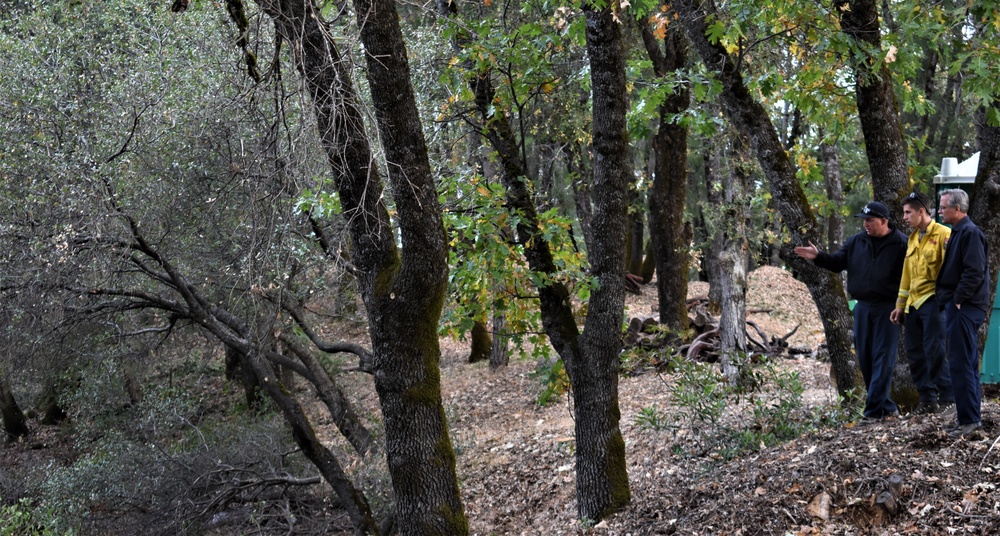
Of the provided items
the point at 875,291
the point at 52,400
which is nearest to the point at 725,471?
the point at 875,291

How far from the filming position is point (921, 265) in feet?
19.8

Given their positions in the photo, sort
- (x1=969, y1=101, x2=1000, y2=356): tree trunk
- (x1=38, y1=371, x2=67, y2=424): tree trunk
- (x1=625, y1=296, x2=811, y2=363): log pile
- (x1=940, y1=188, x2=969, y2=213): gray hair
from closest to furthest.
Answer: (x1=940, y1=188, x2=969, y2=213): gray hair
(x1=969, y1=101, x2=1000, y2=356): tree trunk
(x1=38, y1=371, x2=67, y2=424): tree trunk
(x1=625, y1=296, x2=811, y2=363): log pile

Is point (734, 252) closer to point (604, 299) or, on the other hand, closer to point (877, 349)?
point (877, 349)

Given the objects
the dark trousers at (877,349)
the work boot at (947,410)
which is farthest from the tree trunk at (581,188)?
the work boot at (947,410)

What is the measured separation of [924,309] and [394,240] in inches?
150

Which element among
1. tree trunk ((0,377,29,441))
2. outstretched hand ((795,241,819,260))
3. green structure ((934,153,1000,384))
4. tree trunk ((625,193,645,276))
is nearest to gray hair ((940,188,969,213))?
outstretched hand ((795,241,819,260))

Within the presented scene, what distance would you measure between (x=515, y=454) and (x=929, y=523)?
21.4ft

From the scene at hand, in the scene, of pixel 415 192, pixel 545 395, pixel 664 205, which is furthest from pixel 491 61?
pixel 664 205

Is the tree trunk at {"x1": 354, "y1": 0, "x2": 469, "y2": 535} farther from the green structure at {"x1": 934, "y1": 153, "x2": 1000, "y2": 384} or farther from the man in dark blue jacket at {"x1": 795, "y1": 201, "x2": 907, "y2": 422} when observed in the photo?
the green structure at {"x1": 934, "y1": 153, "x2": 1000, "y2": 384}

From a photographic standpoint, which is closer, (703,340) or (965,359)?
(965,359)

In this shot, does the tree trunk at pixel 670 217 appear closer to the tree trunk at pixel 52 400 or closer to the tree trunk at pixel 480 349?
the tree trunk at pixel 480 349

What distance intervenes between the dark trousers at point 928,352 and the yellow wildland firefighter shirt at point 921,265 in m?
0.07

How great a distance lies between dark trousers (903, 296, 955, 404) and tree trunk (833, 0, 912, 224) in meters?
0.94

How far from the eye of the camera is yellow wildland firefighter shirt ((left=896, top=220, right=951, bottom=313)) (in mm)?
5980
